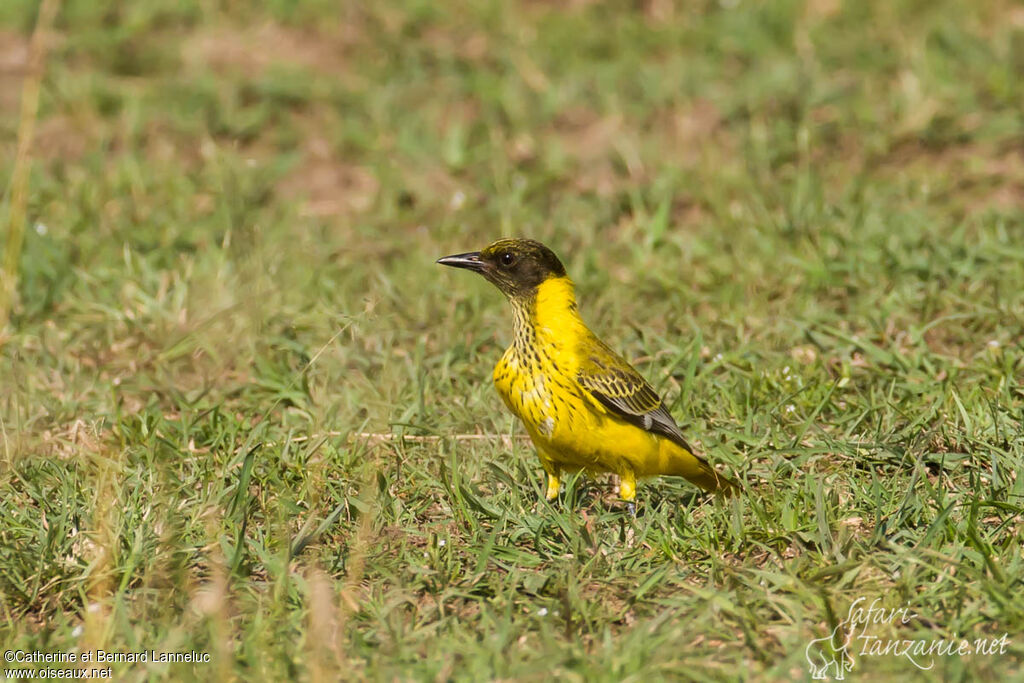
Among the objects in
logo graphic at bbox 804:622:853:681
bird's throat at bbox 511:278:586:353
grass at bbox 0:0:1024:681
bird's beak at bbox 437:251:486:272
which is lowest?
grass at bbox 0:0:1024:681

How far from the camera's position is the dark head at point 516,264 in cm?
556

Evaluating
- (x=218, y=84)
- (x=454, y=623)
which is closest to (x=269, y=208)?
(x=218, y=84)

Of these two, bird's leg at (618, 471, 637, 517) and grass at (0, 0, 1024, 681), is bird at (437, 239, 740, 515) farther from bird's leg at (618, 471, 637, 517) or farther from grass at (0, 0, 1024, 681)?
grass at (0, 0, 1024, 681)

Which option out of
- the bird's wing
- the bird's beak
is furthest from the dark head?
the bird's wing

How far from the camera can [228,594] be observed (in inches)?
178

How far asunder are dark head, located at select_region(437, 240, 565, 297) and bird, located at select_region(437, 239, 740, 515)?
0.69 feet

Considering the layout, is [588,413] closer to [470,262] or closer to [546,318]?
[546,318]

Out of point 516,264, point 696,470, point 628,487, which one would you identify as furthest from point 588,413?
point 516,264

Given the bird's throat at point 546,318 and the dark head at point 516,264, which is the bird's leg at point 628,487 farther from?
the dark head at point 516,264

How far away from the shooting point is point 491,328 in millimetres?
6859

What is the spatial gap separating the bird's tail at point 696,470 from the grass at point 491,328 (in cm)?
15

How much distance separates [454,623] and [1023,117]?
18.7ft

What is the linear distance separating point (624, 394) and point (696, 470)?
405 millimetres

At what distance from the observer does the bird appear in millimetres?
5125
